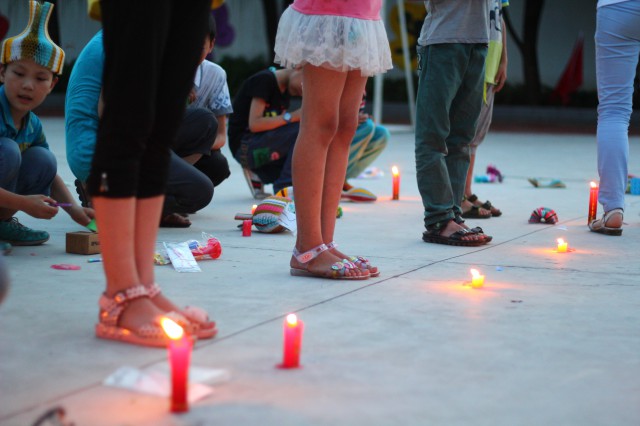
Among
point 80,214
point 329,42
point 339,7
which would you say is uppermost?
point 339,7

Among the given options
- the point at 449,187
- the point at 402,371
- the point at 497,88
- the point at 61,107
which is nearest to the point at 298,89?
the point at 497,88

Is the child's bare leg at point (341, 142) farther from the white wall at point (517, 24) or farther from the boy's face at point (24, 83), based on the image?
the white wall at point (517, 24)

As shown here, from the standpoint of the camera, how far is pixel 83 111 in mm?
4316

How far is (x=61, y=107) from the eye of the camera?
20.5 m

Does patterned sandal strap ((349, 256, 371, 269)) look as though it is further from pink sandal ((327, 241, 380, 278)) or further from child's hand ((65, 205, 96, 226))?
child's hand ((65, 205, 96, 226))

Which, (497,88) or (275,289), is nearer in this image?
(275,289)

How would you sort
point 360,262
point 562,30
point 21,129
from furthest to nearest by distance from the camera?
point 562,30 < point 21,129 < point 360,262

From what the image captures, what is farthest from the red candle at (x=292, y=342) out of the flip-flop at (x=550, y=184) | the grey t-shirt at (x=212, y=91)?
the flip-flop at (x=550, y=184)

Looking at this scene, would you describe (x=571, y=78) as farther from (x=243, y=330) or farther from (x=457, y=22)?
(x=243, y=330)

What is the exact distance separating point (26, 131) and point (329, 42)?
1612 millimetres

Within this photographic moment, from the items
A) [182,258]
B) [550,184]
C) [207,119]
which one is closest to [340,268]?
[182,258]

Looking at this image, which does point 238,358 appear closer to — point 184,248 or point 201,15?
point 201,15

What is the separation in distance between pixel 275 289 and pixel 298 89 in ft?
9.50

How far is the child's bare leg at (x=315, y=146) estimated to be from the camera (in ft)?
11.3
